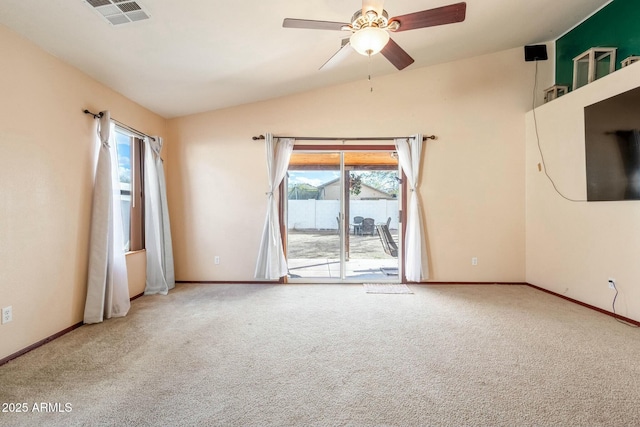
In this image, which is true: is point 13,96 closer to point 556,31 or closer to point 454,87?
point 454,87

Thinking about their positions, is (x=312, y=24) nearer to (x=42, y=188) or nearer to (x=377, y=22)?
(x=377, y=22)

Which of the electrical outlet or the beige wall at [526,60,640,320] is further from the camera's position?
the beige wall at [526,60,640,320]

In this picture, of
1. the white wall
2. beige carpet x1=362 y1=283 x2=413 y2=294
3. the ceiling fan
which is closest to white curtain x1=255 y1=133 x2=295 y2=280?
the white wall

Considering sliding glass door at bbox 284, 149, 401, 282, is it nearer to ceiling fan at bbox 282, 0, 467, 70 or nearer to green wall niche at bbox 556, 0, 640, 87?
ceiling fan at bbox 282, 0, 467, 70

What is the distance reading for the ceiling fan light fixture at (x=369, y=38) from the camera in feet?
6.17

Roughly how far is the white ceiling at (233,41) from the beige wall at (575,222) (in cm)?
114

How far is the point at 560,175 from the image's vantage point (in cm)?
355

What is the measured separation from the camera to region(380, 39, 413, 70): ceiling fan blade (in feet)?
7.45

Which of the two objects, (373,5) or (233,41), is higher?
(233,41)

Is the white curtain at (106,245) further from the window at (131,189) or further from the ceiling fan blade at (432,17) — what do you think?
Answer: the ceiling fan blade at (432,17)

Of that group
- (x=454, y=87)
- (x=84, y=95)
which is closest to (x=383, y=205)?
(x=454, y=87)

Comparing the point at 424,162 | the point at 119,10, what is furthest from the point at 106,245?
the point at 424,162

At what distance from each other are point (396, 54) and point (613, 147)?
2500mm

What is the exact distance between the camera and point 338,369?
1992 millimetres
